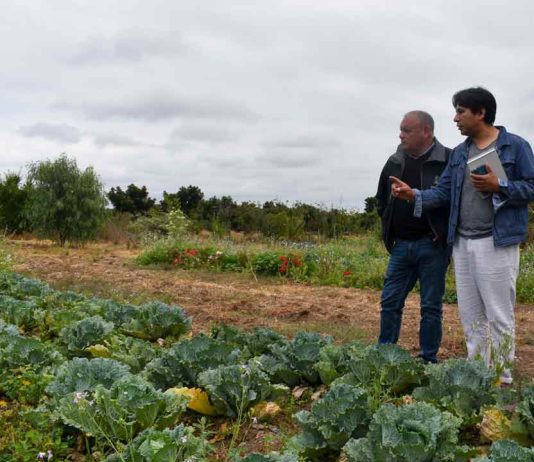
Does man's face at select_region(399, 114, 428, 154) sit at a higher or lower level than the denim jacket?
higher

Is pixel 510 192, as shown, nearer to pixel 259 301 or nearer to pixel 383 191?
pixel 383 191

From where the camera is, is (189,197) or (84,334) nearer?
(84,334)

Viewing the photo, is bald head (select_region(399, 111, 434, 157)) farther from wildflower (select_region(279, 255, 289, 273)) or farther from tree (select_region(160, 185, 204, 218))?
tree (select_region(160, 185, 204, 218))

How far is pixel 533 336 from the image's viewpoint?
6895 mm

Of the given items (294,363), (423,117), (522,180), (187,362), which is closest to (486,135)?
(522,180)

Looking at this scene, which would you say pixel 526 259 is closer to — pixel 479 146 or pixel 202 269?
A: pixel 202 269

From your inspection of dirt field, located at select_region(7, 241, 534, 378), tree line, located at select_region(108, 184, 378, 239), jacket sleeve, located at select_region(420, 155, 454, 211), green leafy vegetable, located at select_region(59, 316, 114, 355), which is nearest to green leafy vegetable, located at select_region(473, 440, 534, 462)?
jacket sleeve, located at select_region(420, 155, 454, 211)

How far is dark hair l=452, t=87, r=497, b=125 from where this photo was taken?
13.4 feet

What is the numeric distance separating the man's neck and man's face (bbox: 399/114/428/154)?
0.45 metres

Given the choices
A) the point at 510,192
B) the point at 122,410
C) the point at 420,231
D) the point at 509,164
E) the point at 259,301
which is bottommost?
the point at 259,301

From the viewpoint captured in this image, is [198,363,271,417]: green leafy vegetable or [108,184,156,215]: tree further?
[108,184,156,215]: tree

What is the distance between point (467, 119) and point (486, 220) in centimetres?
63

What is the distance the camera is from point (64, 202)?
21.9m

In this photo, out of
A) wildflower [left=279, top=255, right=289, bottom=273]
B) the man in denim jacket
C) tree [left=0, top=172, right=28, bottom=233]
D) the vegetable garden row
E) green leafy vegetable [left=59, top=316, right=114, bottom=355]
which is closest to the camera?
the vegetable garden row
